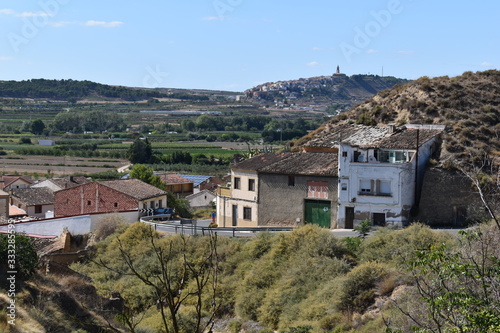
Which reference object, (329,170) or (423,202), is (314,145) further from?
(423,202)

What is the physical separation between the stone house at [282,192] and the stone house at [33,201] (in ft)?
86.6

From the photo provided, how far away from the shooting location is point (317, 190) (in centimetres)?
3488

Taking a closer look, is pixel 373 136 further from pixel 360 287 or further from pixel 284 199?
pixel 360 287

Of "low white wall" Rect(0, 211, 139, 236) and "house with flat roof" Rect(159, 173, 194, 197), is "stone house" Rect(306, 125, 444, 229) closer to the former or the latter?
"low white wall" Rect(0, 211, 139, 236)

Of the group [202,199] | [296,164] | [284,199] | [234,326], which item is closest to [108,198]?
[284,199]

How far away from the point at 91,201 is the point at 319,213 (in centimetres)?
1390

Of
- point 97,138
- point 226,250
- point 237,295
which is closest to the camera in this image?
point 237,295

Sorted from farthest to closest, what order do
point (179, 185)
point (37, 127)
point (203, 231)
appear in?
point (37, 127)
point (179, 185)
point (203, 231)

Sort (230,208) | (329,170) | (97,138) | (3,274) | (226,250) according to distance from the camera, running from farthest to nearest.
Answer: (97,138) → (230,208) → (329,170) → (226,250) → (3,274)

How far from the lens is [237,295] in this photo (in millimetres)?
28422

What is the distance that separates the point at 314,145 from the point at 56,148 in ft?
318

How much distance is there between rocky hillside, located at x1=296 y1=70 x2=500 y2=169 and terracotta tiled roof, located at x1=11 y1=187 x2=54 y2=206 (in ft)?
89.7

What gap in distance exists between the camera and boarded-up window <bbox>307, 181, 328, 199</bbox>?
3464 centimetres

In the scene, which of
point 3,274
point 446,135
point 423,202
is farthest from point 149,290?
point 446,135
